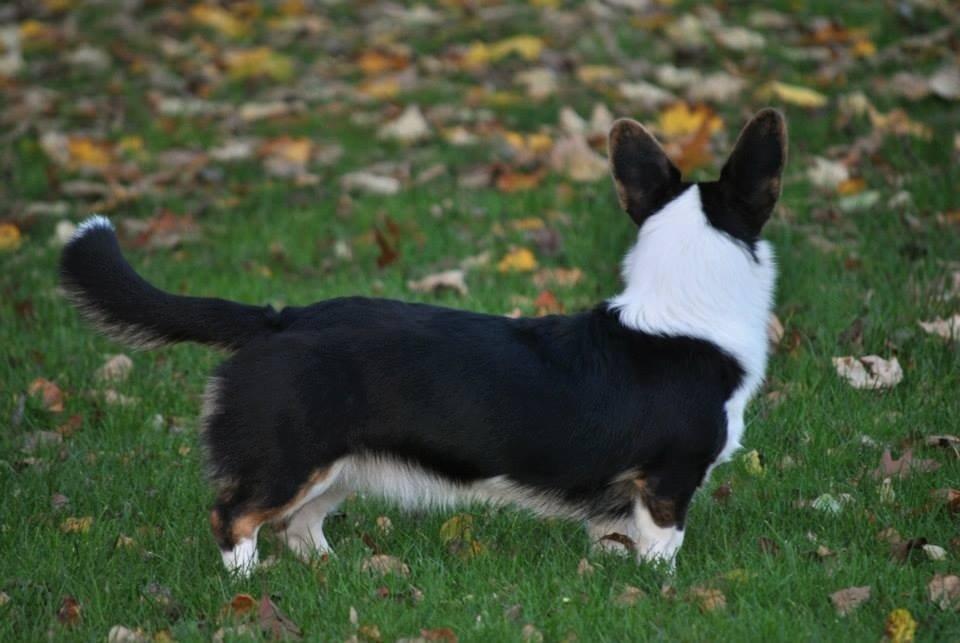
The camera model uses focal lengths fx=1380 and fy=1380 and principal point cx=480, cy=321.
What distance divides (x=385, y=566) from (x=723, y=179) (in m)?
1.48

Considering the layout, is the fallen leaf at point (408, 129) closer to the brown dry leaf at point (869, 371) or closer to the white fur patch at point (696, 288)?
the brown dry leaf at point (869, 371)

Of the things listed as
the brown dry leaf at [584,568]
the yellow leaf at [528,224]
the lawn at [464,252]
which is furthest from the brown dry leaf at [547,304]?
the brown dry leaf at [584,568]

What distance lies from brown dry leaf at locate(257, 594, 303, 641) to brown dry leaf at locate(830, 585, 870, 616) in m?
1.38

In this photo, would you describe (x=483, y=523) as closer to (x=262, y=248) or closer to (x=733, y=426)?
(x=733, y=426)

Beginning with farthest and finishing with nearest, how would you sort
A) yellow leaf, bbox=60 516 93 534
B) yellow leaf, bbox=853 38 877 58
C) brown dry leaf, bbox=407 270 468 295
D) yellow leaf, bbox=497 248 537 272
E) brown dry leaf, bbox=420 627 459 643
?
yellow leaf, bbox=853 38 877 58
yellow leaf, bbox=497 248 537 272
brown dry leaf, bbox=407 270 468 295
yellow leaf, bbox=60 516 93 534
brown dry leaf, bbox=420 627 459 643

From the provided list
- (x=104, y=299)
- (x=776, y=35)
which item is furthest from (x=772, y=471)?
(x=776, y=35)

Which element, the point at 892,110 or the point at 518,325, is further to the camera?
the point at 892,110

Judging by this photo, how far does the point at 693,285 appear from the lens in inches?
153

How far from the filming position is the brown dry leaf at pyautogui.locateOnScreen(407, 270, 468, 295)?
20.8 ft

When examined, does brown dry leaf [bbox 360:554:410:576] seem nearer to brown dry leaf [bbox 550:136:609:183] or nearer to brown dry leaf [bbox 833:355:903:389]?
brown dry leaf [bbox 833:355:903:389]

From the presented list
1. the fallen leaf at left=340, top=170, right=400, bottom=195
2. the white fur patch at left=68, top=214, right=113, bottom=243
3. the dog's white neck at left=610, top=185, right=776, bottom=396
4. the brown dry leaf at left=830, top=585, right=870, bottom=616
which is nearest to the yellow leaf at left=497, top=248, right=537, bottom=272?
the fallen leaf at left=340, top=170, right=400, bottom=195

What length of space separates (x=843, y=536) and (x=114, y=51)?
8.26 meters

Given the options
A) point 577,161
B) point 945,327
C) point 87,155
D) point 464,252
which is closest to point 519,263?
point 464,252

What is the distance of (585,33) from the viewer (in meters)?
10.0
